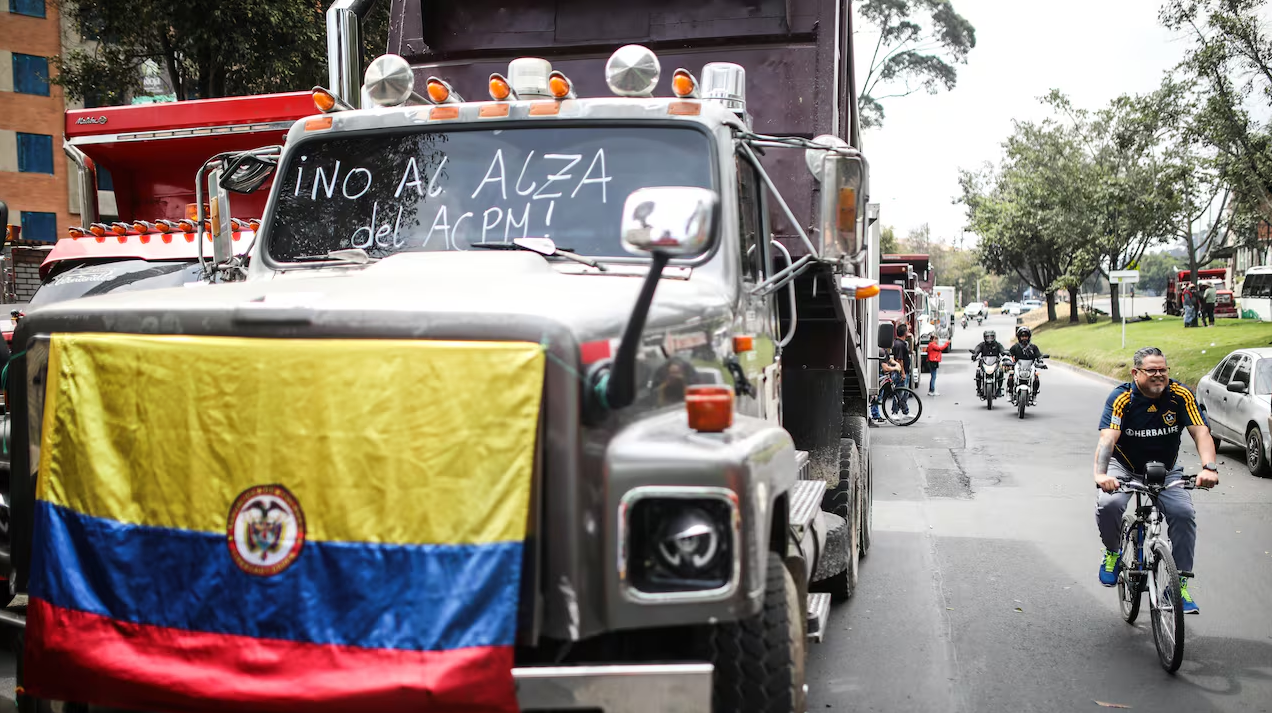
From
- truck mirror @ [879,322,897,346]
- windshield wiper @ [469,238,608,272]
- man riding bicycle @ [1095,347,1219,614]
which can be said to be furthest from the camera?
truck mirror @ [879,322,897,346]

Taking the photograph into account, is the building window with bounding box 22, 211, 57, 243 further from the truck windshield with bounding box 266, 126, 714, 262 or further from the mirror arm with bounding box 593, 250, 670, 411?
the mirror arm with bounding box 593, 250, 670, 411

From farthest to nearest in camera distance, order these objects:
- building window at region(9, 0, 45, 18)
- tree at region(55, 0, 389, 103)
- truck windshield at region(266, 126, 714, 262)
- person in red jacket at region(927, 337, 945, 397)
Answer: building window at region(9, 0, 45, 18), person in red jacket at region(927, 337, 945, 397), tree at region(55, 0, 389, 103), truck windshield at region(266, 126, 714, 262)

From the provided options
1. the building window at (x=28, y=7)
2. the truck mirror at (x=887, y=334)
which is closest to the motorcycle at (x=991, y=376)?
the truck mirror at (x=887, y=334)

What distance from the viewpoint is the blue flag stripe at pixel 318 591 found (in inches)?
124

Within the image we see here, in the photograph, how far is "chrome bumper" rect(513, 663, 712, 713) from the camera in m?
3.10

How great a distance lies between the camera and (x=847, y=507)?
7.34 meters

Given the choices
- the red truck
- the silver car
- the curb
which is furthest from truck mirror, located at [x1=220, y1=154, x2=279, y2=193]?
the red truck

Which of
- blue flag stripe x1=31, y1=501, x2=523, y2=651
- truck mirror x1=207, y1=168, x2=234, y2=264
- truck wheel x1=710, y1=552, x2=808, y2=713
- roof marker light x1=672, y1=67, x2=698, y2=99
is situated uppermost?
roof marker light x1=672, y1=67, x2=698, y2=99

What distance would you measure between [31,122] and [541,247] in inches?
1800

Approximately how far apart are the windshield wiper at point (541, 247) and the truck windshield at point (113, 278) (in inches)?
241

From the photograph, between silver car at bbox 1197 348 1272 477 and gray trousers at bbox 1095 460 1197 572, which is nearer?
gray trousers at bbox 1095 460 1197 572

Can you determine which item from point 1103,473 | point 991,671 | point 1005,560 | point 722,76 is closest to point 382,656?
point 722,76

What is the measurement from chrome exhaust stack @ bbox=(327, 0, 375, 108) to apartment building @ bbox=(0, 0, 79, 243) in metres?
40.6

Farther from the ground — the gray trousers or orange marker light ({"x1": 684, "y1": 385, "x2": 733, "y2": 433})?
orange marker light ({"x1": 684, "y1": 385, "x2": 733, "y2": 433})
